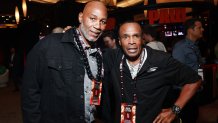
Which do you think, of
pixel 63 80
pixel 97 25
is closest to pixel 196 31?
pixel 97 25

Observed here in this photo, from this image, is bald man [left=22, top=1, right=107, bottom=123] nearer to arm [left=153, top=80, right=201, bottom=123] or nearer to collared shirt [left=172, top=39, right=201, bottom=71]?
arm [left=153, top=80, right=201, bottom=123]

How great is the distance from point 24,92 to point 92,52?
671mm

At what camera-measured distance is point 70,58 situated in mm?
2395

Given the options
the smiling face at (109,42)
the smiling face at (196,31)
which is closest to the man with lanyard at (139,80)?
the smiling face at (196,31)

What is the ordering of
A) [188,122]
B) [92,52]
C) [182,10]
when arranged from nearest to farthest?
[92,52], [188,122], [182,10]

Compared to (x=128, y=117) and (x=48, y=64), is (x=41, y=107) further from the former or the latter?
(x=128, y=117)

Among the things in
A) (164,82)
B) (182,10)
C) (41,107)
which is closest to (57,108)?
(41,107)

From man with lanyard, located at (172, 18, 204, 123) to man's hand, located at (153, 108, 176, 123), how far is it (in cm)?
200

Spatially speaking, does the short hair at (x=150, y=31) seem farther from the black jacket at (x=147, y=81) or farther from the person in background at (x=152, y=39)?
the black jacket at (x=147, y=81)

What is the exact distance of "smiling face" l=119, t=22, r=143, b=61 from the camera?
2.57 m

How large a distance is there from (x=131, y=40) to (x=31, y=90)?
976 millimetres

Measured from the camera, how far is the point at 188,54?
456cm

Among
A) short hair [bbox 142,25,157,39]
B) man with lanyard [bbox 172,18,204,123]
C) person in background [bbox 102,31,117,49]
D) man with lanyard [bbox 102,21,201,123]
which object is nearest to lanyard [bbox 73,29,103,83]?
man with lanyard [bbox 102,21,201,123]

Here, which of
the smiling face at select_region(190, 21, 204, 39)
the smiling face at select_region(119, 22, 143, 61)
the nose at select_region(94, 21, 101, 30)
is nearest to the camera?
the nose at select_region(94, 21, 101, 30)
